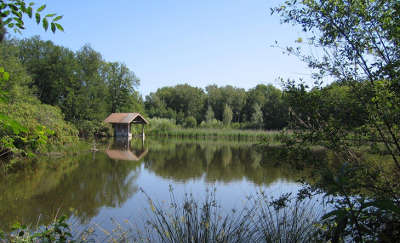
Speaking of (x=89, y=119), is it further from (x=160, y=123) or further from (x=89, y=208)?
(x=89, y=208)

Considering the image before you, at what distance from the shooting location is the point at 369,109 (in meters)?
2.32

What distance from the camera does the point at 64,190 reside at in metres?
7.80

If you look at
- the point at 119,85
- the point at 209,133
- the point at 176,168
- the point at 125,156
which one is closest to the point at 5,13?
the point at 176,168

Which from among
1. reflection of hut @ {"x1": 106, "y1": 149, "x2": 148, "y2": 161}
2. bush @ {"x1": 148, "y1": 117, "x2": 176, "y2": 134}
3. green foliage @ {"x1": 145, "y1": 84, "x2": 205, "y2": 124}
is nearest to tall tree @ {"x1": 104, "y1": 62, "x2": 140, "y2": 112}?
bush @ {"x1": 148, "y1": 117, "x2": 176, "y2": 134}

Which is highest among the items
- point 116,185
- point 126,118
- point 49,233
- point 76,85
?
point 76,85

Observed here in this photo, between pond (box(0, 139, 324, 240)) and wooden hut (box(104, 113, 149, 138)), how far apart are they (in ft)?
51.7

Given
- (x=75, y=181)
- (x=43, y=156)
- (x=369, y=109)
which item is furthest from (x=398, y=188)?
(x=43, y=156)

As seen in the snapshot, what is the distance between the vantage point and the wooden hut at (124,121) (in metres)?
29.0

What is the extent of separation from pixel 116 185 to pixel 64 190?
1347mm

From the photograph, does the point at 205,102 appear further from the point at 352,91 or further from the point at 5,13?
the point at 5,13

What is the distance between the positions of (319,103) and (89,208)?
Answer: 5292 mm

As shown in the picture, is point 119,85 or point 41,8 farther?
point 119,85

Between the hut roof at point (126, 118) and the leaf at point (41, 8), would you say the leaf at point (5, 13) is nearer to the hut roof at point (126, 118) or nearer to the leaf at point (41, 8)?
the leaf at point (41, 8)

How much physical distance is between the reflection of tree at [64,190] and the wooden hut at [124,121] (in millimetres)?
17446
